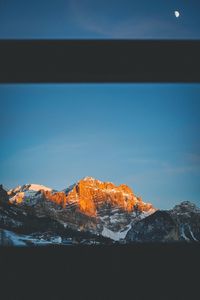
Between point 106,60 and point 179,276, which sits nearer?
point 106,60

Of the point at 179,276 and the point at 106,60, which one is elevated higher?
the point at 106,60

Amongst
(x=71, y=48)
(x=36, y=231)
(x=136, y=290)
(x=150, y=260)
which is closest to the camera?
(x=71, y=48)

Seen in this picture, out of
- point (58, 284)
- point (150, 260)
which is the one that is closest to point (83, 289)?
point (58, 284)

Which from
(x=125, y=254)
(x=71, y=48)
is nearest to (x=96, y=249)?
(x=125, y=254)

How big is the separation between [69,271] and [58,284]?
8 centimetres

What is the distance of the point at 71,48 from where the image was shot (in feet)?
4.00

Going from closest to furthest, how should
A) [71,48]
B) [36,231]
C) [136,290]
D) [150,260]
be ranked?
1. [71,48]
2. [136,290]
3. [150,260]
4. [36,231]

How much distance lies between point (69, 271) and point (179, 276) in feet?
1.52

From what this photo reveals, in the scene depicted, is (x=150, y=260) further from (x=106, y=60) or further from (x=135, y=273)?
(x=106, y=60)

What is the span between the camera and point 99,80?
1338 millimetres

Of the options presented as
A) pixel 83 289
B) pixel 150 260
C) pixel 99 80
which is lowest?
pixel 83 289

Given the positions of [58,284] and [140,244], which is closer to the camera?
[58,284]

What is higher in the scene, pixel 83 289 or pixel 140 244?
pixel 140 244

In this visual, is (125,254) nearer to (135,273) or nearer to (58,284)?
(135,273)
